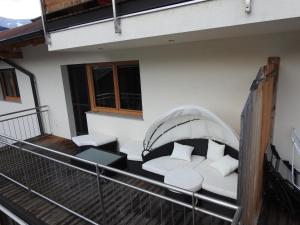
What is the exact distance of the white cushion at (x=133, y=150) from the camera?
4.10 m

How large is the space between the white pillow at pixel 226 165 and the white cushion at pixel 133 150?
1352 millimetres

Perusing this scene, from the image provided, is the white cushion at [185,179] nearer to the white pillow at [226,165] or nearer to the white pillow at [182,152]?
the white pillow at [226,165]

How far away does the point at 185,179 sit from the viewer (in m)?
3.05

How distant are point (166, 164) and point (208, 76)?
5.25 ft

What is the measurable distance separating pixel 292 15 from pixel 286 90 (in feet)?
5.31

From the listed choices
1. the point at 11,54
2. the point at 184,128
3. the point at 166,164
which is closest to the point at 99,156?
the point at 166,164

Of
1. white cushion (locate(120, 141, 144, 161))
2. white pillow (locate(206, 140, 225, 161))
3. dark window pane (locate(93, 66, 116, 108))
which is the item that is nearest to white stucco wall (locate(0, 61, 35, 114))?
dark window pane (locate(93, 66, 116, 108))

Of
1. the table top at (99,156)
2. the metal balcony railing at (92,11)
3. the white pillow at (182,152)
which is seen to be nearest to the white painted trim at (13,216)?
the table top at (99,156)

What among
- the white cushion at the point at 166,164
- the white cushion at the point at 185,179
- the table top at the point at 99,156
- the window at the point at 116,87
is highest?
the window at the point at 116,87

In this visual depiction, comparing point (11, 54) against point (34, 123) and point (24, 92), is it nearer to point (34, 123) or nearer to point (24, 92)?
point (24, 92)

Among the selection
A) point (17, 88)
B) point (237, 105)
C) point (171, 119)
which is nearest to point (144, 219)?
point (171, 119)

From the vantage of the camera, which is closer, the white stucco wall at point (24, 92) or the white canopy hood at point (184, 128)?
the white canopy hood at point (184, 128)

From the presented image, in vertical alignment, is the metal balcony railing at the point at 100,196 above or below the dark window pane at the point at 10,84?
below

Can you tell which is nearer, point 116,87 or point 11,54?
point 116,87
